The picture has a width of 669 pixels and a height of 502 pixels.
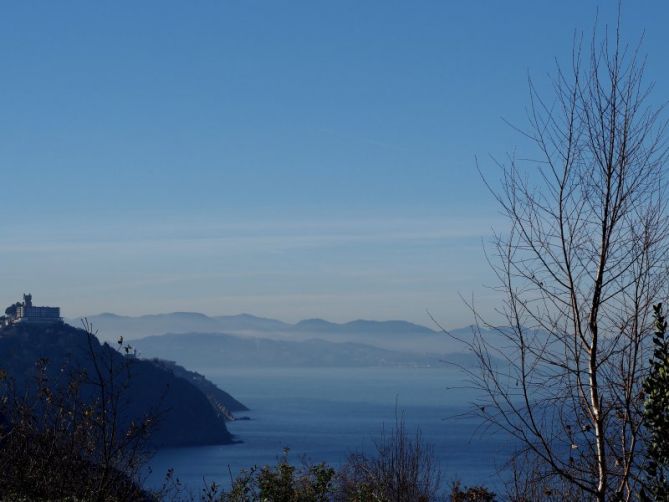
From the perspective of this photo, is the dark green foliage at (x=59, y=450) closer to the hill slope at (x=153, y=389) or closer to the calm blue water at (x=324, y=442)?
the calm blue water at (x=324, y=442)

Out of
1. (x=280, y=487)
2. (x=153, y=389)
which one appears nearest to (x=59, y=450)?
(x=280, y=487)

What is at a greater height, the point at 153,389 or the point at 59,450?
the point at 59,450

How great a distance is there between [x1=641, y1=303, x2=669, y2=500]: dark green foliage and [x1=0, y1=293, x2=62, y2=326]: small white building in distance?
140 metres

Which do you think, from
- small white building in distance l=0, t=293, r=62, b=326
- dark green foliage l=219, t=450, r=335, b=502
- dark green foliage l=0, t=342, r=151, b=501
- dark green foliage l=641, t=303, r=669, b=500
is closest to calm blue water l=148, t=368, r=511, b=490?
small white building in distance l=0, t=293, r=62, b=326

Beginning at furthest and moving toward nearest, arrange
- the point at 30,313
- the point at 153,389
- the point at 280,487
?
the point at 30,313, the point at 153,389, the point at 280,487

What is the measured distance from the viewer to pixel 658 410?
6.95 metres

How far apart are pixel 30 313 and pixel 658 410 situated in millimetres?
143964

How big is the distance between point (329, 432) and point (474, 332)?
126 meters

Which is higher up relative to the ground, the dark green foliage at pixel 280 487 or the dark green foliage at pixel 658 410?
the dark green foliage at pixel 658 410

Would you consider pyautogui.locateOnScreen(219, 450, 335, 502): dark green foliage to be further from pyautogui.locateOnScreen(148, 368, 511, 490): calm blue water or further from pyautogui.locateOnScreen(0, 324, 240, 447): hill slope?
pyautogui.locateOnScreen(0, 324, 240, 447): hill slope

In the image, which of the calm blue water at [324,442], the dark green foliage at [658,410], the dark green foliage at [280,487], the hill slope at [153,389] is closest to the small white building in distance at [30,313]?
the hill slope at [153,389]

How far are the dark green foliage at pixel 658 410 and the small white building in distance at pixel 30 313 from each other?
13964 centimetres

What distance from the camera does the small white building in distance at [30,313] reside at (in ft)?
461

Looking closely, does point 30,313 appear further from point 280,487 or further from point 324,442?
point 280,487
